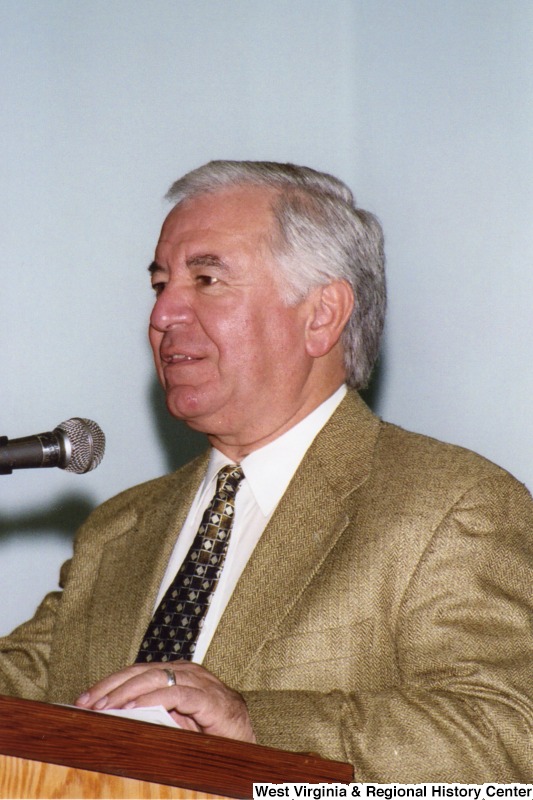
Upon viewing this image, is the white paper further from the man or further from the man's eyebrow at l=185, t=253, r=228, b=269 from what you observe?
the man's eyebrow at l=185, t=253, r=228, b=269

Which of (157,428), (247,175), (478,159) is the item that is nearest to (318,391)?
(247,175)

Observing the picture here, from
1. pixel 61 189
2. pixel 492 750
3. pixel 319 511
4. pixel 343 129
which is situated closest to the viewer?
pixel 492 750

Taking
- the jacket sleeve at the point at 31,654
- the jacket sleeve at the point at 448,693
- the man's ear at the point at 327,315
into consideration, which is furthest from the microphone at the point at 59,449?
the jacket sleeve at the point at 31,654

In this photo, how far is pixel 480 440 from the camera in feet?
9.29

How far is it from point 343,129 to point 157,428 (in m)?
1.06

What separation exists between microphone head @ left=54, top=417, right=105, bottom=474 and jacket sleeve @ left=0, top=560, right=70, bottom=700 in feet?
3.21

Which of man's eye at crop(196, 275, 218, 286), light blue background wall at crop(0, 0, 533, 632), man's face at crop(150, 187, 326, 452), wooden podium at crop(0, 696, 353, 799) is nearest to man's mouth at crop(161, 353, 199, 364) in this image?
man's face at crop(150, 187, 326, 452)

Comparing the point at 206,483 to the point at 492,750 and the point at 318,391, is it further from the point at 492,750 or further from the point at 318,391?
the point at 492,750

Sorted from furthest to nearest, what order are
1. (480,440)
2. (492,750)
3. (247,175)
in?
(480,440) < (247,175) < (492,750)

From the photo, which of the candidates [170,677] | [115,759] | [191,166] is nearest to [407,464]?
[170,677]

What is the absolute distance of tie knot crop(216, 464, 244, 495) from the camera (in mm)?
2426

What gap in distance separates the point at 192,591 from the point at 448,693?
23.4 inches

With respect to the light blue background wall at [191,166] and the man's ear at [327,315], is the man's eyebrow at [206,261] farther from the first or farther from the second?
the light blue background wall at [191,166]

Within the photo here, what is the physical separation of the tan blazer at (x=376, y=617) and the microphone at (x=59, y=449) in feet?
1.62
